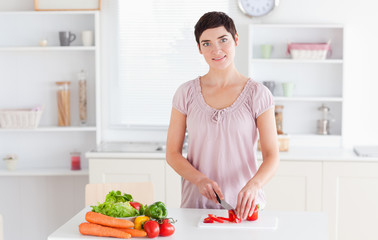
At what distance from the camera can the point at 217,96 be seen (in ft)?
8.19

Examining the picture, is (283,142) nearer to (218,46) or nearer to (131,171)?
(131,171)

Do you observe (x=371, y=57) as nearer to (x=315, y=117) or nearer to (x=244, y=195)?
(x=315, y=117)

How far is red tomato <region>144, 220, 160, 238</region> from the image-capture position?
2121 mm

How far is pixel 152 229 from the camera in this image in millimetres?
2119

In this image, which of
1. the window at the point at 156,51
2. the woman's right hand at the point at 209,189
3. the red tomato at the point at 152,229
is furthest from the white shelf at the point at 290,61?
the red tomato at the point at 152,229

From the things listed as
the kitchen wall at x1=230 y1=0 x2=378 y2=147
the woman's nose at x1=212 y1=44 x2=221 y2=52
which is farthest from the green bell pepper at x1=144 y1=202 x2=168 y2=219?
the kitchen wall at x1=230 y1=0 x2=378 y2=147

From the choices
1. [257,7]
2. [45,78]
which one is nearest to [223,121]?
[257,7]

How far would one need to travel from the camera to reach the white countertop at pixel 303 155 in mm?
3846

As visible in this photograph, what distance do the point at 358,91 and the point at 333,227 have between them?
1.04m

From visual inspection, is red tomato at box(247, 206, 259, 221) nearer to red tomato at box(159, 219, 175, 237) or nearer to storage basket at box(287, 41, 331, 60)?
red tomato at box(159, 219, 175, 237)

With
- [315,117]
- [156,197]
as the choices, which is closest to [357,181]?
[315,117]

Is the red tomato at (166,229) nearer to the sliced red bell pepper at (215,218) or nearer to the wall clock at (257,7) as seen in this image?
the sliced red bell pepper at (215,218)

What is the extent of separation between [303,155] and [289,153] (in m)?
0.12

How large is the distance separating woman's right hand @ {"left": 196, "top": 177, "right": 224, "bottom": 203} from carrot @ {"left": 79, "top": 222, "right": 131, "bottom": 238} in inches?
14.9
